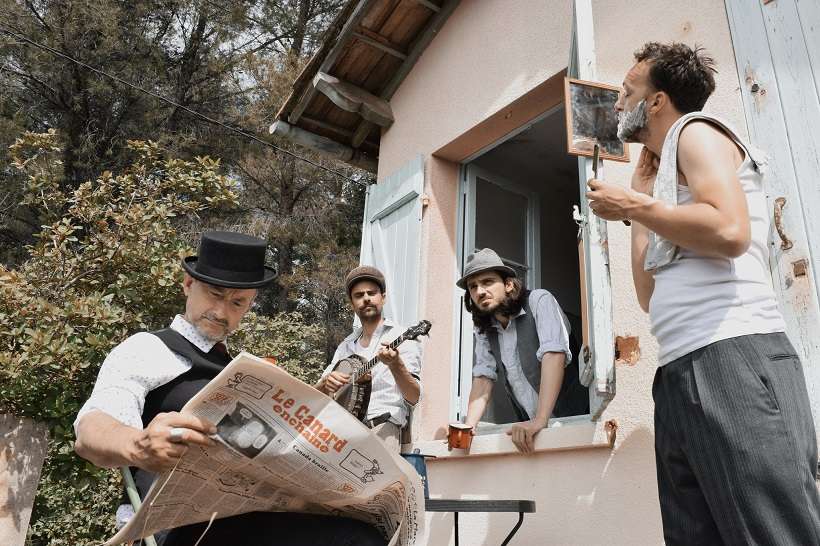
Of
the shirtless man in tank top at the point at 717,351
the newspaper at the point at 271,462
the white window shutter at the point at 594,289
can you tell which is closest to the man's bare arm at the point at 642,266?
the shirtless man in tank top at the point at 717,351

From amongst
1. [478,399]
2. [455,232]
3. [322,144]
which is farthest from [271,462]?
[322,144]

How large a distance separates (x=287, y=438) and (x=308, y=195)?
39.7 feet

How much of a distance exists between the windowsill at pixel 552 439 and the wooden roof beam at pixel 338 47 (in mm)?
3048

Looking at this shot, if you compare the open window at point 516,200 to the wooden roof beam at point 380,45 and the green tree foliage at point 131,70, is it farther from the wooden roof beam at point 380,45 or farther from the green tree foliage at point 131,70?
the green tree foliage at point 131,70

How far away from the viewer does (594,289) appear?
2434 millimetres

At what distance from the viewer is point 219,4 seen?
14570 millimetres

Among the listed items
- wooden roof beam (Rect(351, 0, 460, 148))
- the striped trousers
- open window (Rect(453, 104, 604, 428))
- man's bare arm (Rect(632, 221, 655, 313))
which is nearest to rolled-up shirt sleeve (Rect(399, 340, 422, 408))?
open window (Rect(453, 104, 604, 428))

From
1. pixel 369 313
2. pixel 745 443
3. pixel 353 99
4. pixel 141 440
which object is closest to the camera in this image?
pixel 141 440

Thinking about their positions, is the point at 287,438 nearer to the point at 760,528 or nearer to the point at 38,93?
the point at 760,528

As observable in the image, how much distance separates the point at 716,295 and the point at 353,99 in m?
4.15

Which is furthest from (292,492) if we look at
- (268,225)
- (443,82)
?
(268,225)

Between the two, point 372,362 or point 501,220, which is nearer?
point 372,362

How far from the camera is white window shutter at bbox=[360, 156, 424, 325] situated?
430cm

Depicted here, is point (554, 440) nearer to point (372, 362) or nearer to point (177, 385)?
point (372, 362)
